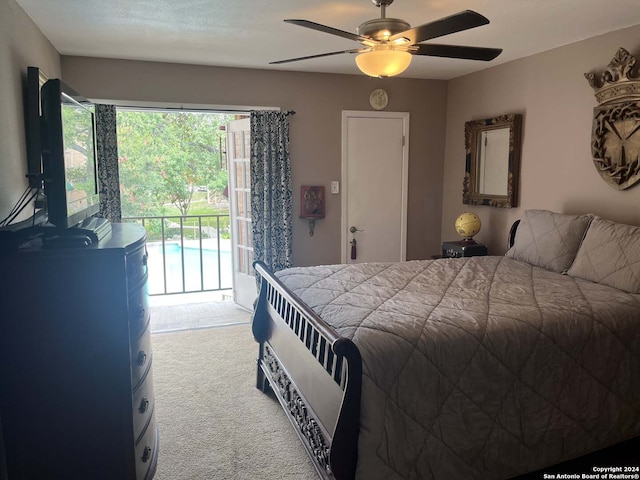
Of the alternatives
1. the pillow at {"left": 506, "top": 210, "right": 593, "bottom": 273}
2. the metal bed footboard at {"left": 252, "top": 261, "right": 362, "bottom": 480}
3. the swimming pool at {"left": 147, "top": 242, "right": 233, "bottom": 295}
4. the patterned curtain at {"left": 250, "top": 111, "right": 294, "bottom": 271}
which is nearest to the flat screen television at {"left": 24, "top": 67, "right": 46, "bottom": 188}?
the metal bed footboard at {"left": 252, "top": 261, "right": 362, "bottom": 480}

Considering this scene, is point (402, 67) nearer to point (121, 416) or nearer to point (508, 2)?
point (508, 2)

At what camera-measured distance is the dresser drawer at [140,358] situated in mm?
2021

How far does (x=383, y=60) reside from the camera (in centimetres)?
248

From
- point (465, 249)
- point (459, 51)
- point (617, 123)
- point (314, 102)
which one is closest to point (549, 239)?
point (617, 123)

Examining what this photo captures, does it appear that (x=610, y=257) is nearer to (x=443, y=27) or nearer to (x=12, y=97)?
(x=443, y=27)

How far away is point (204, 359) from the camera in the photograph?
377cm

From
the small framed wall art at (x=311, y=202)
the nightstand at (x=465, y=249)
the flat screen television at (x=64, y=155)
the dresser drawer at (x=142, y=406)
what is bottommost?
the dresser drawer at (x=142, y=406)

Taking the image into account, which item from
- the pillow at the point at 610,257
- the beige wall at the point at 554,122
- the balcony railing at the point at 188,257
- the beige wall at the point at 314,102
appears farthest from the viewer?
the balcony railing at the point at 188,257

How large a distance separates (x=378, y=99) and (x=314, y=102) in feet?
2.28

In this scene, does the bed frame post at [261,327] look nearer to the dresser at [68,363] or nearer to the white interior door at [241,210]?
the dresser at [68,363]

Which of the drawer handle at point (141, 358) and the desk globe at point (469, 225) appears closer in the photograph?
the drawer handle at point (141, 358)

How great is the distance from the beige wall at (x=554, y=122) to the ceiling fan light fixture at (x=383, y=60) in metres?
1.83

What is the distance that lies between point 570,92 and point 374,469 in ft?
10.7

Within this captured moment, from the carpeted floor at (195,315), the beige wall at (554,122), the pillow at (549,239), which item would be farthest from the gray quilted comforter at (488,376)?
the carpeted floor at (195,315)
